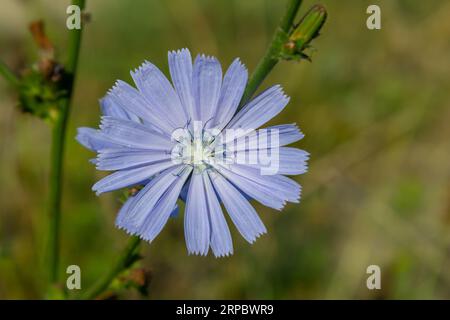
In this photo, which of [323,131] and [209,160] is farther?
[323,131]

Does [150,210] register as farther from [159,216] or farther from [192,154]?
[192,154]

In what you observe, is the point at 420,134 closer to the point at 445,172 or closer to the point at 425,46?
the point at 445,172

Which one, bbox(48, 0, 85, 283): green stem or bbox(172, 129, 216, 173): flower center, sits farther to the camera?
bbox(48, 0, 85, 283): green stem

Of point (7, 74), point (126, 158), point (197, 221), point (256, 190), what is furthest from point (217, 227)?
point (7, 74)

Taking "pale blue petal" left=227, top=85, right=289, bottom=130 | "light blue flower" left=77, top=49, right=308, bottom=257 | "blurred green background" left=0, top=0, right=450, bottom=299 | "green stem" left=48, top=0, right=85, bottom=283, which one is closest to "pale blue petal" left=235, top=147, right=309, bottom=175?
"light blue flower" left=77, top=49, right=308, bottom=257

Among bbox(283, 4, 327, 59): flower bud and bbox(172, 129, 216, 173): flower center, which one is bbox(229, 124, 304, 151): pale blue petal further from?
bbox(283, 4, 327, 59): flower bud
